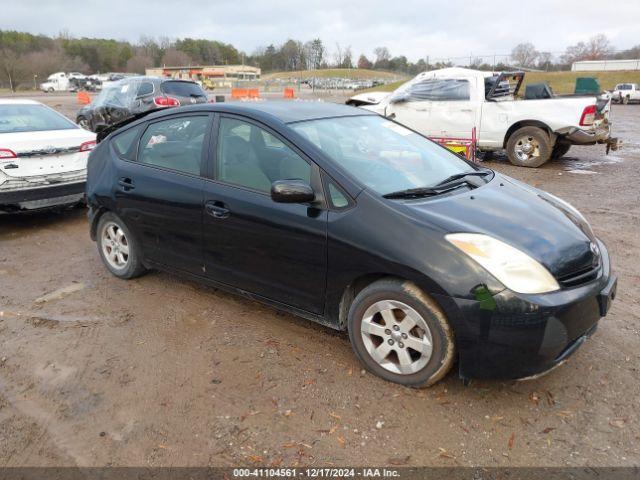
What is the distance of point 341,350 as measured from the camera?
347cm

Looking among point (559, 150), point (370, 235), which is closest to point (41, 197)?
point (370, 235)

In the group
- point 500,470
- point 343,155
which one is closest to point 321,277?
point 343,155

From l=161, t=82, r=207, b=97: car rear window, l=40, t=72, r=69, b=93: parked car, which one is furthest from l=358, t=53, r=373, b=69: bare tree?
l=161, t=82, r=207, b=97: car rear window

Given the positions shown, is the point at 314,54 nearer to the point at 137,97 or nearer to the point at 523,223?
the point at 137,97

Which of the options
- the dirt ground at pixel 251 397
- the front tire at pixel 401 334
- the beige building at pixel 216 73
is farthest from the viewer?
the beige building at pixel 216 73

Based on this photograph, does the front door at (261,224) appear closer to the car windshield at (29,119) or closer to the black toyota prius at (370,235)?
the black toyota prius at (370,235)

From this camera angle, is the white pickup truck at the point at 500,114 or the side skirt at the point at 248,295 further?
the white pickup truck at the point at 500,114

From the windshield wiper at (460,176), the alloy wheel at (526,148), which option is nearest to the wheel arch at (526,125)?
the alloy wheel at (526,148)

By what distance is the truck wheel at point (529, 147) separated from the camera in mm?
9922

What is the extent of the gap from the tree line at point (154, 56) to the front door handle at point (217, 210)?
58701mm

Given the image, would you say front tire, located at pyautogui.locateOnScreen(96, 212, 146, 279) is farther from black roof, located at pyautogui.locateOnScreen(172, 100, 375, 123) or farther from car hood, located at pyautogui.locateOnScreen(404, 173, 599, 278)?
car hood, located at pyautogui.locateOnScreen(404, 173, 599, 278)

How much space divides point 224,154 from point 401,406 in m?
2.16

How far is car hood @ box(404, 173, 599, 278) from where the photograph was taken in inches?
110

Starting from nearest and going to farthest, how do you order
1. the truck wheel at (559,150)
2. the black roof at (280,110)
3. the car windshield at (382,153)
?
the car windshield at (382,153) → the black roof at (280,110) → the truck wheel at (559,150)
